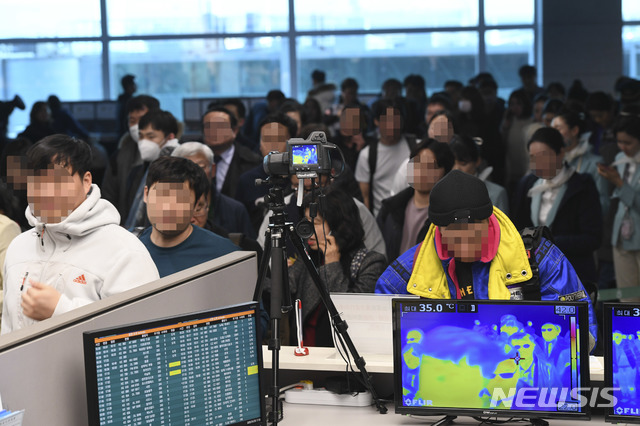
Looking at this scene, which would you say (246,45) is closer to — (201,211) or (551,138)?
(551,138)

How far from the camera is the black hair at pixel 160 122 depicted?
474cm

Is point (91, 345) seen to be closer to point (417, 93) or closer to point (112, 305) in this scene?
point (112, 305)

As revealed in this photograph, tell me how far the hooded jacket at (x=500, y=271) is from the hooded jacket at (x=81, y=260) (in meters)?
0.83

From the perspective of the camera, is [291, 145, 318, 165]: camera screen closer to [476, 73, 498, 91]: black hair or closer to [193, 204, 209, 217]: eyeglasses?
[193, 204, 209, 217]: eyeglasses

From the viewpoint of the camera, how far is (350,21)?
38.4ft

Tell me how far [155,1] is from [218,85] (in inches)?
55.1

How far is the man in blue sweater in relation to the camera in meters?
2.99

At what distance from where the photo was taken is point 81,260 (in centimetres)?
240

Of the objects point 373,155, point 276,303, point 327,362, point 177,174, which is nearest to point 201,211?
point 177,174

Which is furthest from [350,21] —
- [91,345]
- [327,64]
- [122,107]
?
[91,345]

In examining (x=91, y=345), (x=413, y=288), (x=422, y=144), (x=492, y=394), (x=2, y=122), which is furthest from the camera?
(x=2, y=122)

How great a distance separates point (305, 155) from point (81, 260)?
0.70 m

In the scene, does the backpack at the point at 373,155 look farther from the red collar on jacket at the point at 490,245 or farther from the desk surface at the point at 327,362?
the red collar on jacket at the point at 490,245

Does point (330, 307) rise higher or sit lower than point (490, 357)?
higher
